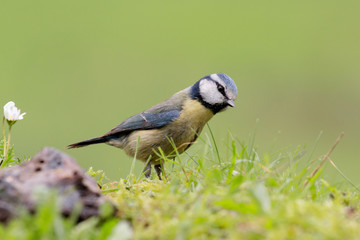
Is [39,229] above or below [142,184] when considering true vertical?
above

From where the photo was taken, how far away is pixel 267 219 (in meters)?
2.43

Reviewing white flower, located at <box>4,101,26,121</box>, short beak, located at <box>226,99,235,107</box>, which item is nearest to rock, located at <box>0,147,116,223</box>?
white flower, located at <box>4,101,26,121</box>

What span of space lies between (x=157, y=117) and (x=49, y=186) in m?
3.10

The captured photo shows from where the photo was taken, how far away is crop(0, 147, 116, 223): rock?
253 cm

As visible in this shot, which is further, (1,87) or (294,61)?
(294,61)

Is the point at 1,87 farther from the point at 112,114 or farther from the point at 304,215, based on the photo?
the point at 304,215

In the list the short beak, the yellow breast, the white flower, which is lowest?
the yellow breast

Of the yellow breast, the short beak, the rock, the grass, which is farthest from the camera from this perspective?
the short beak

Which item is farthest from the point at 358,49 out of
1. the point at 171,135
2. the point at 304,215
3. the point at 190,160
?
the point at 304,215

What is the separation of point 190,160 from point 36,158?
1.37m

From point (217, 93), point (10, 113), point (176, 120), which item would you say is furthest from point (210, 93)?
point (10, 113)

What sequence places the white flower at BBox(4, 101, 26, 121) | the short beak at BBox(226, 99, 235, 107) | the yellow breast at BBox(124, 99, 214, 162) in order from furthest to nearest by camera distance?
the short beak at BBox(226, 99, 235, 107) → the yellow breast at BBox(124, 99, 214, 162) → the white flower at BBox(4, 101, 26, 121)

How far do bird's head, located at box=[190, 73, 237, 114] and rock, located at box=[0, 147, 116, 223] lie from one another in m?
3.06

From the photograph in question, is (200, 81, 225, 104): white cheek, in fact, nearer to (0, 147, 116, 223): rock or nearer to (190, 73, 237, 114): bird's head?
(190, 73, 237, 114): bird's head
